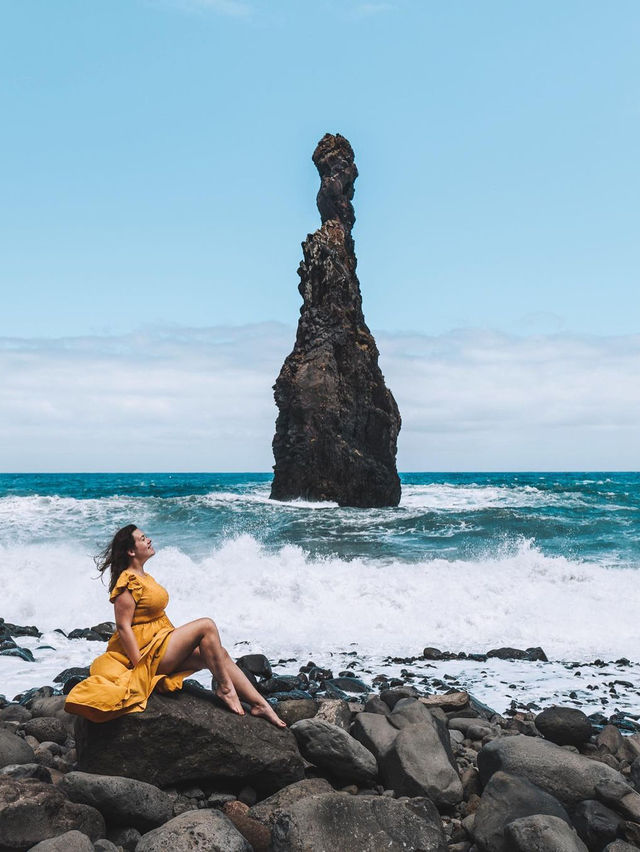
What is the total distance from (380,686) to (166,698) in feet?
13.8

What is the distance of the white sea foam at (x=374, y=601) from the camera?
12.4m

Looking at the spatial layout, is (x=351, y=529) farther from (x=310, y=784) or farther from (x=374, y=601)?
(x=310, y=784)

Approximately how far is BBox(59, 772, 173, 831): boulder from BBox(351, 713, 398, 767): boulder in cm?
190

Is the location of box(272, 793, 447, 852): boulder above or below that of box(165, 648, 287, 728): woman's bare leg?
below

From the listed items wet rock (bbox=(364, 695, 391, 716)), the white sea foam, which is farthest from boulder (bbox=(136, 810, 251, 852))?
the white sea foam

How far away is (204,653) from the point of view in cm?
615

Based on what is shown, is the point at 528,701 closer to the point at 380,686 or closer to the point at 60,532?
the point at 380,686

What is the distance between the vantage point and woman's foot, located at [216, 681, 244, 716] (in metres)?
6.21

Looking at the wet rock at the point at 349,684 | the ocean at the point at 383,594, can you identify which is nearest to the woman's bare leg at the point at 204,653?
the wet rock at the point at 349,684

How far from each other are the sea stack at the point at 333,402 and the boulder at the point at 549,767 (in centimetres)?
3266

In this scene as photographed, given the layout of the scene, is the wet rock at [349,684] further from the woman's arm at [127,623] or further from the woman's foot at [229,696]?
the woman's arm at [127,623]

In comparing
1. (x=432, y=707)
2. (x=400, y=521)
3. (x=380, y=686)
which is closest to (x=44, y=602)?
(x=380, y=686)

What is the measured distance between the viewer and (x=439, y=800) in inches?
228

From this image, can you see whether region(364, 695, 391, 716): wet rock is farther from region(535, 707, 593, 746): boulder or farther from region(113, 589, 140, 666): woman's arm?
region(113, 589, 140, 666): woman's arm
